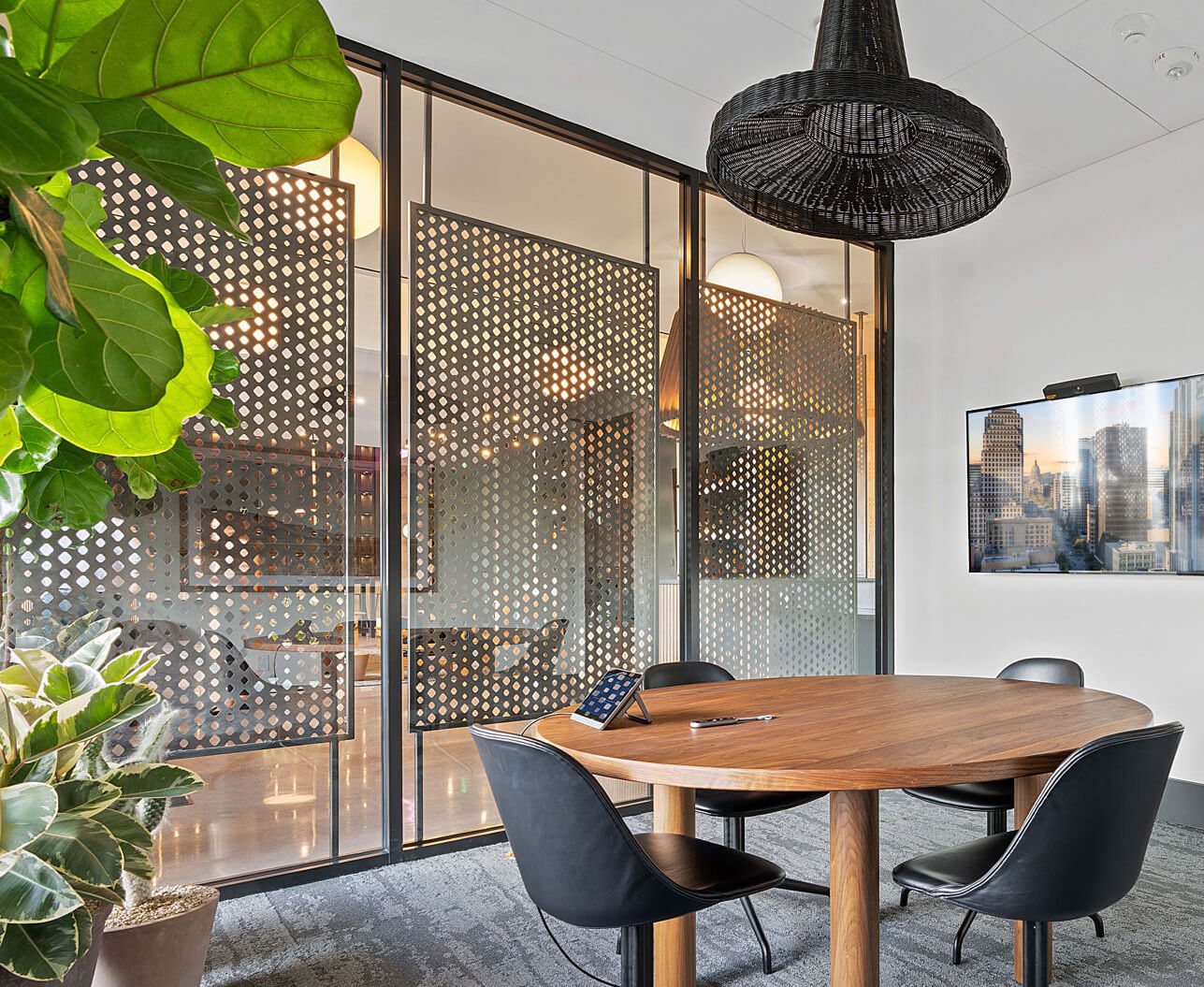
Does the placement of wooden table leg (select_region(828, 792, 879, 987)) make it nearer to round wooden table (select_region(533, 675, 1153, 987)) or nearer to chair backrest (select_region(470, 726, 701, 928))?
round wooden table (select_region(533, 675, 1153, 987))

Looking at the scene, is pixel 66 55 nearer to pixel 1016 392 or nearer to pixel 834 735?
pixel 834 735

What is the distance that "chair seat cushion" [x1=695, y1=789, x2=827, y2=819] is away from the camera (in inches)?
106

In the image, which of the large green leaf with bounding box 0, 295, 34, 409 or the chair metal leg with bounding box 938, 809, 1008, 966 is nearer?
the large green leaf with bounding box 0, 295, 34, 409

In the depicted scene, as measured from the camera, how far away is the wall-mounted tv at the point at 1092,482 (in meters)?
3.97

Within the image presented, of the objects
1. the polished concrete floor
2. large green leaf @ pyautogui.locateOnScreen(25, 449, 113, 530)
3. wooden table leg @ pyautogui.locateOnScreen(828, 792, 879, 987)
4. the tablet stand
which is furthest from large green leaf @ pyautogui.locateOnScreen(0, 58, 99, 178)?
the polished concrete floor

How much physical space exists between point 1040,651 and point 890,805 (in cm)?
114

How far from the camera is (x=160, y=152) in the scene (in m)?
0.34

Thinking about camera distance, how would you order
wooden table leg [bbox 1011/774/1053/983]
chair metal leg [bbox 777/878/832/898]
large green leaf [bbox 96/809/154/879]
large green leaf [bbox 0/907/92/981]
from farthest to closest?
chair metal leg [bbox 777/878/832/898] → wooden table leg [bbox 1011/774/1053/983] → large green leaf [bbox 96/809/154/879] → large green leaf [bbox 0/907/92/981]

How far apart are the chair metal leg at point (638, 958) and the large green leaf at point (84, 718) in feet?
4.47

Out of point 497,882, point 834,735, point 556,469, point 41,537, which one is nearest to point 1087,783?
point 834,735

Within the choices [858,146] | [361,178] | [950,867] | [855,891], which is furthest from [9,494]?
[361,178]

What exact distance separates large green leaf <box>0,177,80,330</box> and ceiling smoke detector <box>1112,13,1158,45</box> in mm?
4026

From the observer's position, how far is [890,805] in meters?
4.27

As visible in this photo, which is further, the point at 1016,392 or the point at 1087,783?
the point at 1016,392
